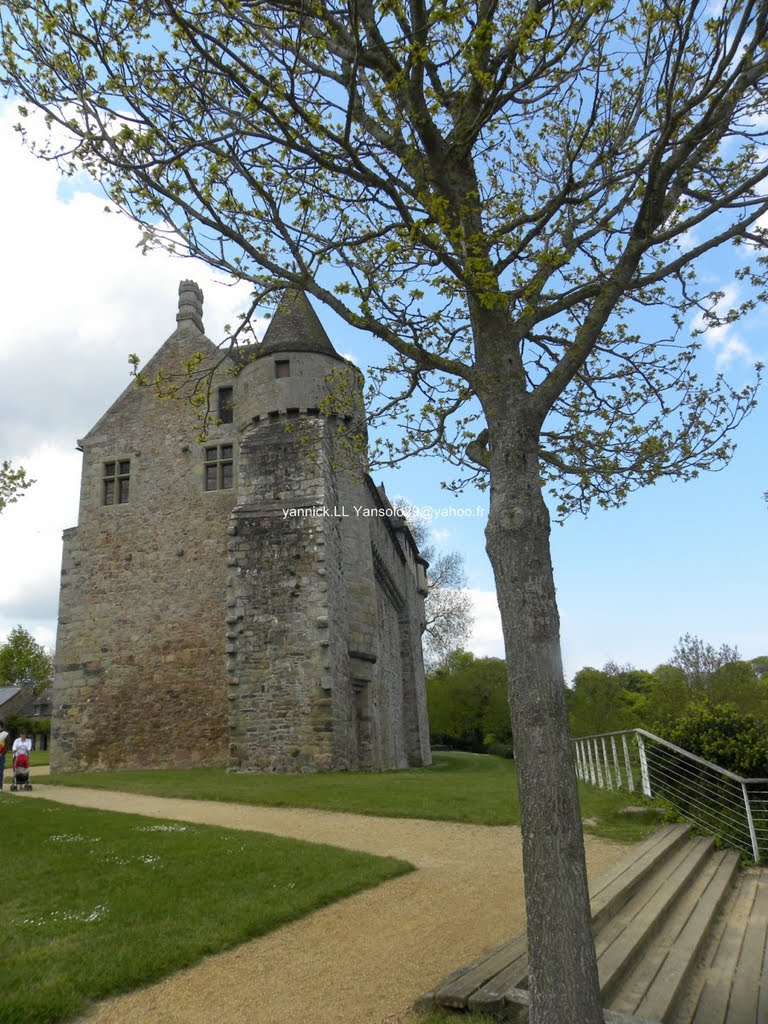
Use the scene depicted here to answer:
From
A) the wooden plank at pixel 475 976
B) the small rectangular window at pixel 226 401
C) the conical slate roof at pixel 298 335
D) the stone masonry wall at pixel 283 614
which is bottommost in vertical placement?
the wooden plank at pixel 475 976

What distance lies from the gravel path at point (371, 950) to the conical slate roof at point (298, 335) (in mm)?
14090

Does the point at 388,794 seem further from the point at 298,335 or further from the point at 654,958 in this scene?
the point at 298,335

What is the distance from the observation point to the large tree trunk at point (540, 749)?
3.58 m

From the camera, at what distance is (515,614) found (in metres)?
4.11

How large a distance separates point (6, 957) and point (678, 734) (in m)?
9.53

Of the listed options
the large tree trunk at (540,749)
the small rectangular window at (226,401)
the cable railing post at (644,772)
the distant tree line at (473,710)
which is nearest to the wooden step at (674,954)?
the large tree trunk at (540,749)

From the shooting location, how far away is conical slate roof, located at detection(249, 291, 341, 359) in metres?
19.9

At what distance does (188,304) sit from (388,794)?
17.8 metres

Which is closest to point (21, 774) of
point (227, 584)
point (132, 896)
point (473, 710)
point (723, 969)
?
point (227, 584)

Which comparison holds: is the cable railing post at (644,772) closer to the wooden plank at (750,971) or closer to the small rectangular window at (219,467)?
the wooden plank at (750,971)

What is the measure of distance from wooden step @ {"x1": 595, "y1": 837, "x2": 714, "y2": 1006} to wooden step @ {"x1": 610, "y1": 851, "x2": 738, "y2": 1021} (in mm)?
58

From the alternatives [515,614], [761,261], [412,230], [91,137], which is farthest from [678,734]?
[91,137]

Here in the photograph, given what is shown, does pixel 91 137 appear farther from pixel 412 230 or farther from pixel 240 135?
pixel 412 230

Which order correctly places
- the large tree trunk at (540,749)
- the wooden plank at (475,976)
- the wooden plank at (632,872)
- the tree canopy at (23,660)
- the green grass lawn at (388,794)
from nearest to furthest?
the large tree trunk at (540,749) < the wooden plank at (475,976) < the wooden plank at (632,872) < the green grass lawn at (388,794) < the tree canopy at (23,660)
